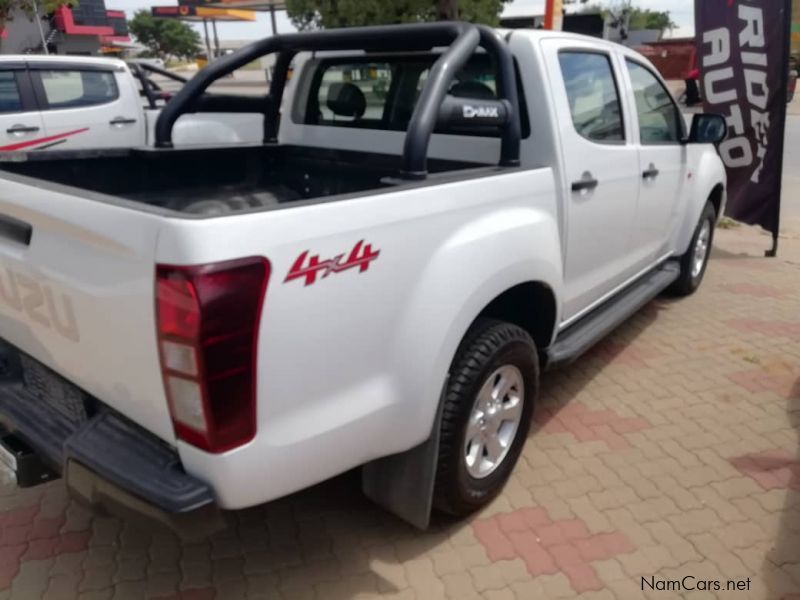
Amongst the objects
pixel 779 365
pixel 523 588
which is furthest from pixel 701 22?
pixel 523 588

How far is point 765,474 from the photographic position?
307cm

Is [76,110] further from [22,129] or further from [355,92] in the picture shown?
Answer: [355,92]

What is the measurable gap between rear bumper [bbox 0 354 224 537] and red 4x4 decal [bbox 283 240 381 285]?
2.02 ft

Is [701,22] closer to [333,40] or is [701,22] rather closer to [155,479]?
[333,40]

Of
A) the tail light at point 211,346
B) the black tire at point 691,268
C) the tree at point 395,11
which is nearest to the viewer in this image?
the tail light at point 211,346

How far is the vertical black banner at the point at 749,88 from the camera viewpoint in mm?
5992

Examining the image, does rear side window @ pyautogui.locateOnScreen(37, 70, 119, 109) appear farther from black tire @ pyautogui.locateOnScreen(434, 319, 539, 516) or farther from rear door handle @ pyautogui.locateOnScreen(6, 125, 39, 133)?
black tire @ pyautogui.locateOnScreen(434, 319, 539, 516)

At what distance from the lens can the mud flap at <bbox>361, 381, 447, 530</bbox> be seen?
2289 millimetres

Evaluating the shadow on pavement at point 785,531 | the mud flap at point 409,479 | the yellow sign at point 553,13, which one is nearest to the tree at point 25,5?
the yellow sign at point 553,13

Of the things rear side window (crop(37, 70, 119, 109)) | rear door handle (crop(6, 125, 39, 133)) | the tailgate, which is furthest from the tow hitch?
rear side window (crop(37, 70, 119, 109))

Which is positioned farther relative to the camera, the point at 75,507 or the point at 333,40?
the point at 333,40

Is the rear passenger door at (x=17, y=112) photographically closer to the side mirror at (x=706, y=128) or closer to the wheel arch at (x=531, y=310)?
the wheel arch at (x=531, y=310)

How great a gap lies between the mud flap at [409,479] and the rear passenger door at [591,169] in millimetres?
1242

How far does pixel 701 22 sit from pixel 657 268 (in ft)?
10.8
